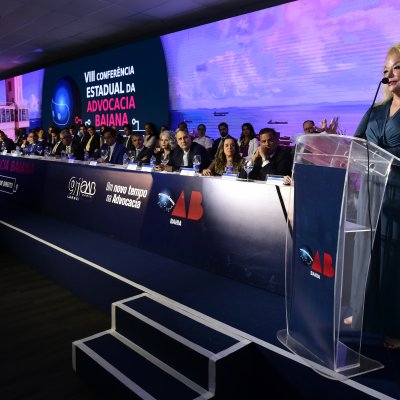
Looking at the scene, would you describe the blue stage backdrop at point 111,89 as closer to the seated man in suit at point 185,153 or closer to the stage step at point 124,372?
the seated man in suit at point 185,153

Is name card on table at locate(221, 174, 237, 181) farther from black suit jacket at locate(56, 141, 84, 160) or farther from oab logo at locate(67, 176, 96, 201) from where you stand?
black suit jacket at locate(56, 141, 84, 160)

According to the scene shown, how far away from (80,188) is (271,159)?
178 cm

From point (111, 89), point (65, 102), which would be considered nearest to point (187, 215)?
point (111, 89)

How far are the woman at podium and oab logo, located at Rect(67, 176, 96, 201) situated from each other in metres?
2.44

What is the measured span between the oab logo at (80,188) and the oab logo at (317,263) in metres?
2.32

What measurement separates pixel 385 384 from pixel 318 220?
1.91 ft

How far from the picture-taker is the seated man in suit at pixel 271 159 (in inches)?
109

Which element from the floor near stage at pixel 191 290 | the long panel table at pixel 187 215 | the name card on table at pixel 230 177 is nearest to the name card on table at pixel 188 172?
the long panel table at pixel 187 215

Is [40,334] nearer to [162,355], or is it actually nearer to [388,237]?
[162,355]

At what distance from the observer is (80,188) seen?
347 centimetres

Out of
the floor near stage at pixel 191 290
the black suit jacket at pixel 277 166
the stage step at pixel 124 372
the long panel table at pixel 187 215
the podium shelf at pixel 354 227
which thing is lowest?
the stage step at pixel 124 372

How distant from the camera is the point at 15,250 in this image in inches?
147

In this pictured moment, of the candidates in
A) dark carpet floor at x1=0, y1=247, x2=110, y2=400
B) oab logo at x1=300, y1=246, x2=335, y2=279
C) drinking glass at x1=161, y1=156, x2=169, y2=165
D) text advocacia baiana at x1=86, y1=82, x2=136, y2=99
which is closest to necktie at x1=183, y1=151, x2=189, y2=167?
drinking glass at x1=161, y1=156, x2=169, y2=165

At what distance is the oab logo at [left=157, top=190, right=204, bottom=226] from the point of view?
2338 millimetres
